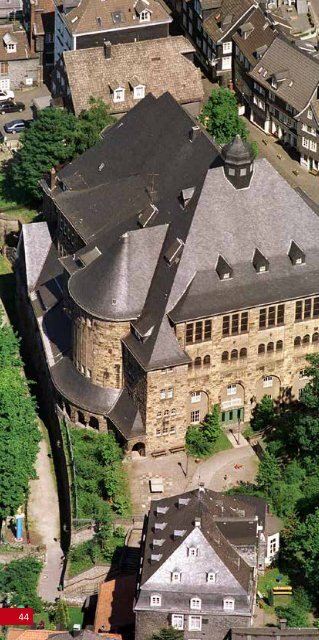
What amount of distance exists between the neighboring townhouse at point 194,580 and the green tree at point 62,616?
13.6 metres

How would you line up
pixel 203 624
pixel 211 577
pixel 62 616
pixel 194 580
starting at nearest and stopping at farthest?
pixel 211 577
pixel 194 580
pixel 203 624
pixel 62 616

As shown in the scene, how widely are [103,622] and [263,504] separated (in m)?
19.5

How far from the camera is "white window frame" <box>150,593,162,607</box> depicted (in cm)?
18350

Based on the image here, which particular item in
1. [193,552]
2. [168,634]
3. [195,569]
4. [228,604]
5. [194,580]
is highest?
[193,552]

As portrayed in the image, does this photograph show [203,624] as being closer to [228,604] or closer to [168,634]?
[228,604]

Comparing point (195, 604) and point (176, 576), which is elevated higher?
point (176, 576)

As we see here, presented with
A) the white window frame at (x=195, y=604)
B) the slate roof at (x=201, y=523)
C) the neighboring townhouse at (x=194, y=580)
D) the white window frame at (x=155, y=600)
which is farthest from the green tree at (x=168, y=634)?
the slate roof at (x=201, y=523)

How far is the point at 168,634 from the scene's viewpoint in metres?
184

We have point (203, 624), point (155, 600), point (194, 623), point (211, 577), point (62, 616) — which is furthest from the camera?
point (62, 616)

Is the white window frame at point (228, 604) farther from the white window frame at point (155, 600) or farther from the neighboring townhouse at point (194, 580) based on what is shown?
the white window frame at point (155, 600)

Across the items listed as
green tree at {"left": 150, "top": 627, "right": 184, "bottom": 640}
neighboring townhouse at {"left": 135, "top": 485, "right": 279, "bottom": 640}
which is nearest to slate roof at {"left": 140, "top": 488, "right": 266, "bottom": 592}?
neighboring townhouse at {"left": 135, "top": 485, "right": 279, "bottom": 640}

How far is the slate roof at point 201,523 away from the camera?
7239 inches

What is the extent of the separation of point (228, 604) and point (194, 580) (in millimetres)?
3782

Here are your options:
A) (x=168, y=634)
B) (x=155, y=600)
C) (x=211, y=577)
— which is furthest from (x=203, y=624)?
(x=155, y=600)
